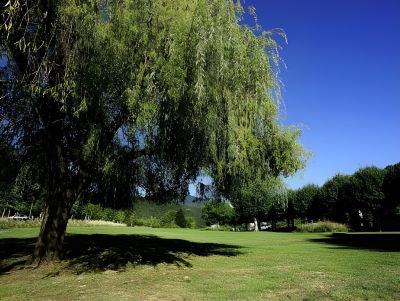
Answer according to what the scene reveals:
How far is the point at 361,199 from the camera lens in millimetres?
55781

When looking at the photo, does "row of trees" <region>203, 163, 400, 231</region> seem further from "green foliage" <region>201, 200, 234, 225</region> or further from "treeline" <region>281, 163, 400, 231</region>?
"green foliage" <region>201, 200, 234, 225</region>

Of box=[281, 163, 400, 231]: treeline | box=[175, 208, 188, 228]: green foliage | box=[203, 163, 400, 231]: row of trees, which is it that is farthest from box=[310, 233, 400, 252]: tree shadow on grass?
box=[175, 208, 188, 228]: green foliage

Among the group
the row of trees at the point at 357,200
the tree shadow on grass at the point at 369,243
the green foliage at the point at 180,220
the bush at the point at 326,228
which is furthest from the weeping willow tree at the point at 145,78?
the green foliage at the point at 180,220

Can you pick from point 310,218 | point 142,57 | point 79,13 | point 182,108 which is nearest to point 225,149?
point 182,108

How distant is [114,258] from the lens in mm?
15359

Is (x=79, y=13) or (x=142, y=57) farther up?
(x=79, y=13)

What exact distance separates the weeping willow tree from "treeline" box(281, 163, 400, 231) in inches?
1803

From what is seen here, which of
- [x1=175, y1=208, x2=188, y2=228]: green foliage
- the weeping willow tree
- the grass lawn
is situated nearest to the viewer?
the grass lawn

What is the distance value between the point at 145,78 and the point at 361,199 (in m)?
51.3

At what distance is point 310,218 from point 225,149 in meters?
62.6

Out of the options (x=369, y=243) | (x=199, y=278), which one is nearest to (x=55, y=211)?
(x=199, y=278)

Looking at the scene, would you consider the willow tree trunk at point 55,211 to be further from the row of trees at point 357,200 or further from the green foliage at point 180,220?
the green foliage at point 180,220

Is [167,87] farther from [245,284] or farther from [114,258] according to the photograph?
[114,258]

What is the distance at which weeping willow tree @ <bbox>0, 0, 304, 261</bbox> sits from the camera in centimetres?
1041
